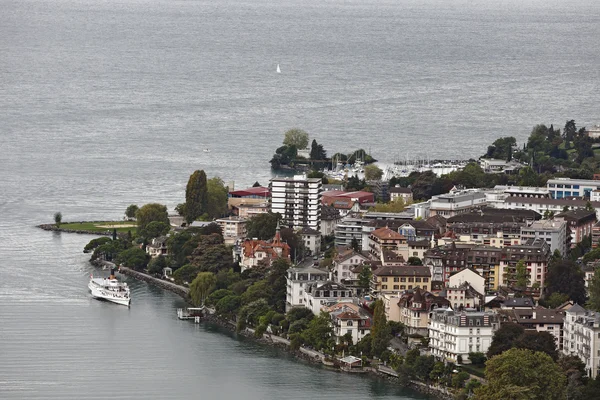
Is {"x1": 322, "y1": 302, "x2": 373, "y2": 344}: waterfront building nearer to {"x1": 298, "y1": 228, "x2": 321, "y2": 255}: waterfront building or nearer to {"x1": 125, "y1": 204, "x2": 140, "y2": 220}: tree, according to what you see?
{"x1": 298, "y1": 228, "x2": 321, "y2": 255}: waterfront building

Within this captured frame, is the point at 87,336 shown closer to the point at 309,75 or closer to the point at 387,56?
the point at 309,75

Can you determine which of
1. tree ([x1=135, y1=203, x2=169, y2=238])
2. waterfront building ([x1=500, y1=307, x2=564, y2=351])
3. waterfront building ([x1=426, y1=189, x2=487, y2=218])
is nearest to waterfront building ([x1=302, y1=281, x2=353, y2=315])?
waterfront building ([x1=500, y1=307, x2=564, y2=351])

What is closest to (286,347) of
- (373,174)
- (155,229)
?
(155,229)

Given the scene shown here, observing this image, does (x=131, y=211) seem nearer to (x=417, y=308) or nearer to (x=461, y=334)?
(x=417, y=308)

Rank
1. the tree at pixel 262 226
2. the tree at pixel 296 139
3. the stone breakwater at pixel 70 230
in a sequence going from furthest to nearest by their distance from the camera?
the tree at pixel 296 139
the stone breakwater at pixel 70 230
the tree at pixel 262 226

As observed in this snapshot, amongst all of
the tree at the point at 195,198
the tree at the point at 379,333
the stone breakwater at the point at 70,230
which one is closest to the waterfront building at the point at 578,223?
the tree at the point at 379,333

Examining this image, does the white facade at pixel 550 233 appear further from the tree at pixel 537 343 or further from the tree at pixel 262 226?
the tree at pixel 537 343
